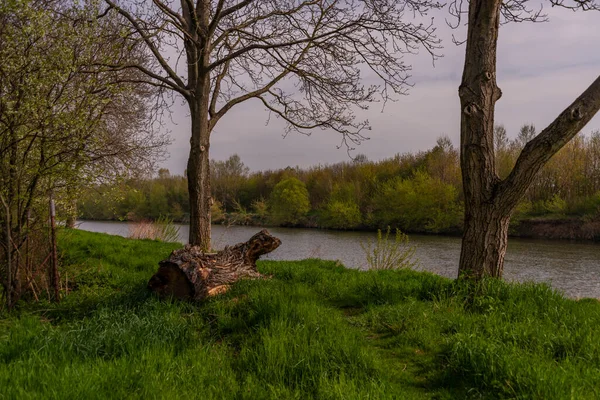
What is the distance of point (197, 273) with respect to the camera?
5352 mm

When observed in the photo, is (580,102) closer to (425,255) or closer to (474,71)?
(474,71)

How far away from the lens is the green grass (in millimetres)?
2697

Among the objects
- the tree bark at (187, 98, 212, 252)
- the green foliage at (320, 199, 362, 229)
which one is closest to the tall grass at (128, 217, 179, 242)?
the tree bark at (187, 98, 212, 252)

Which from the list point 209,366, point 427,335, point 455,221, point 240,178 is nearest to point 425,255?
point 455,221

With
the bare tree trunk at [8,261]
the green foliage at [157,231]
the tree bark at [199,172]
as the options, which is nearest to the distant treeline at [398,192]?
the green foliage at [157,231]

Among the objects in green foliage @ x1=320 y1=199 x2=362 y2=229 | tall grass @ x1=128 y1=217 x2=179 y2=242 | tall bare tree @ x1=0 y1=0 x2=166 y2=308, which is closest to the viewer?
tall bare tree @ x1=0 y1=0 x2=166 y2=308

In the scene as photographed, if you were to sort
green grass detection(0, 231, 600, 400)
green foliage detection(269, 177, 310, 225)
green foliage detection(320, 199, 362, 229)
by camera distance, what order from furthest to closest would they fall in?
green foliage detection(269, 177, 310, 225)
green foliage detection(320, 199, 362, 229)
green grass detection(0, 231, 600, 400)

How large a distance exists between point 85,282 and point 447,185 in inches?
1411

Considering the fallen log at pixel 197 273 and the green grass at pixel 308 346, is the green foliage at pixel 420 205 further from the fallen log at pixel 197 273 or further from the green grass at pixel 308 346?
the green grass at pixel 308 346

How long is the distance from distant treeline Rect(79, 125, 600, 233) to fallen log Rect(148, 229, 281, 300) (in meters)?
15.0

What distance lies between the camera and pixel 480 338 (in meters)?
3.40

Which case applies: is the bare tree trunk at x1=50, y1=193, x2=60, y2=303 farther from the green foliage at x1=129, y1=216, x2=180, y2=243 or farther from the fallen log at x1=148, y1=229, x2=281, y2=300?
the green foliage at x1=129, y1=216, x2=180, y2=243

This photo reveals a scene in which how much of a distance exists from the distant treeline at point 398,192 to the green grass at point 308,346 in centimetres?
1668

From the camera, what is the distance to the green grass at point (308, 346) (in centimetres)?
270
